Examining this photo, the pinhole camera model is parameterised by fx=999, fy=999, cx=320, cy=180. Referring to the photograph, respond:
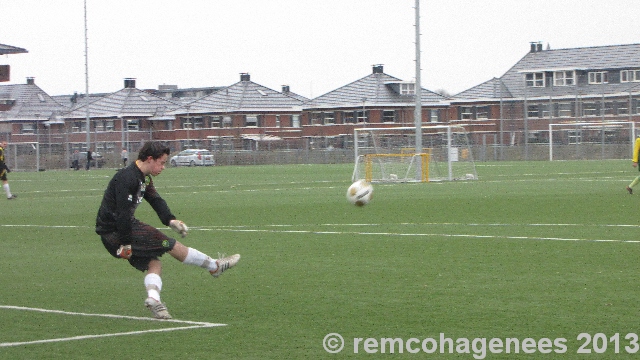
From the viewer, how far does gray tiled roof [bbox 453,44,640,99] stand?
91.4 metres

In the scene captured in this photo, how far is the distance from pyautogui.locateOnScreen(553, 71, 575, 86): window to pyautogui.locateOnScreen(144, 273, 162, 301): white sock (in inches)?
3461

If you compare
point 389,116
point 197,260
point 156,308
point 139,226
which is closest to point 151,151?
point 139,226

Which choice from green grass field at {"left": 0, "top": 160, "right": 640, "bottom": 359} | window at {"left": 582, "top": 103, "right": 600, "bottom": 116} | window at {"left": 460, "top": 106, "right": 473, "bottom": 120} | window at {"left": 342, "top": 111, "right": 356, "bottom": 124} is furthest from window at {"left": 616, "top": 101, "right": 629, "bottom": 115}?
green grass field at {"left": 0, "top": 160, "right": 640, "bottom": 359}

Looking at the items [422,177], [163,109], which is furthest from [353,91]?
[422,177]

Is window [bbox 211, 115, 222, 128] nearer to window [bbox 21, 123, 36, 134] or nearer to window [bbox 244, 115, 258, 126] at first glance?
window [bbox 244, 115, 258, 126]

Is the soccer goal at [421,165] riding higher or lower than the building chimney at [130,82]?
lower

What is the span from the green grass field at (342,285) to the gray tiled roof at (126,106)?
90541 millimetres

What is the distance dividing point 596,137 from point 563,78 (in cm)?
2089

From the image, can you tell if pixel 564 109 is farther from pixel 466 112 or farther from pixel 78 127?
pixel 78 127

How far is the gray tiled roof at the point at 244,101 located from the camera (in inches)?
4220

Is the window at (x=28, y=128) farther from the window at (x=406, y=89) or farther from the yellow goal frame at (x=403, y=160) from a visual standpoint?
the yellow goal frame at (x=403, y=160)

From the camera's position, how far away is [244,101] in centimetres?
10744

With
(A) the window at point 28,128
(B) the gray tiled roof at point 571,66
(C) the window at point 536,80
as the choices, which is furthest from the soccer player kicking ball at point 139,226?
(A) the window at point 28,128

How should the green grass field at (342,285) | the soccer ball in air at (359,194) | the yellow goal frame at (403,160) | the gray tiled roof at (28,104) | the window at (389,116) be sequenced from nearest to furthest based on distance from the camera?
the green grass field at (342,285), the soccer ball in air at (359,194), the yellow goal frame at (403,160), the window at (389,116), the gray tiled roof at (28,104)
